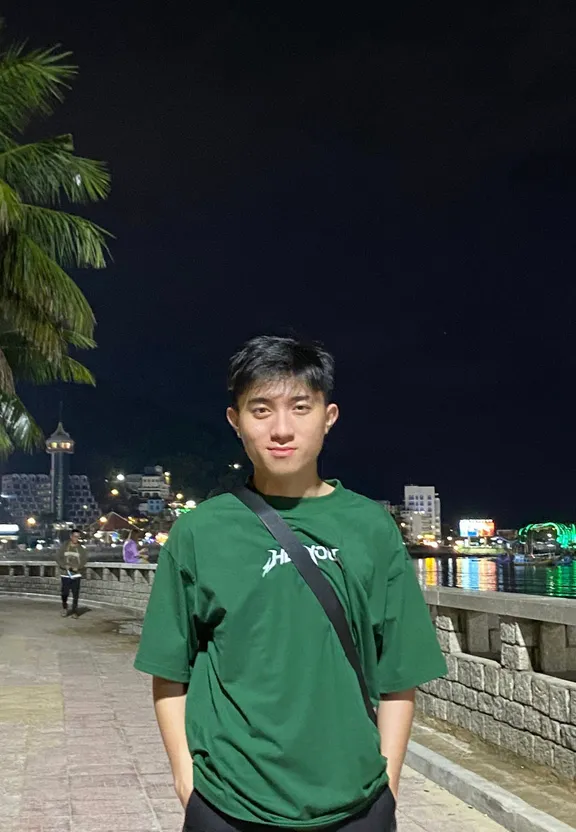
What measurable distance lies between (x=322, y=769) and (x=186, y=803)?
1.22ft

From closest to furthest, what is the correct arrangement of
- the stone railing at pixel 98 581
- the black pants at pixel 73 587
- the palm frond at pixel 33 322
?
1. the palm frond at pixel 33 322
2. the black pants at pixel 73 587
3. the stone railing at pixel 98 581

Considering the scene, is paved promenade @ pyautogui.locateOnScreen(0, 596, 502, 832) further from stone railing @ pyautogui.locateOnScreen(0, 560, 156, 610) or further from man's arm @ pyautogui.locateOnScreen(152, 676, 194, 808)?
stone railing @ pyautogui.locateOnScreen(0, 560, 156, 610)

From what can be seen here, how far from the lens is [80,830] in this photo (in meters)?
5.58

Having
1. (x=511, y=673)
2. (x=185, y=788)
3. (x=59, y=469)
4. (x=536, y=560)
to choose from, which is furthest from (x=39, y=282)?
(x=59, y=469)

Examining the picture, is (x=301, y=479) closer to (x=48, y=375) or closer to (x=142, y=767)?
(x=142, y=767)

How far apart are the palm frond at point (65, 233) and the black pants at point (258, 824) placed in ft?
45.4

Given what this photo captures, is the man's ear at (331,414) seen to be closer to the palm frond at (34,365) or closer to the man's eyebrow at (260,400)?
the man's eyebrow at (260,400)

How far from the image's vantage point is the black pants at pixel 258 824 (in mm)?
2172

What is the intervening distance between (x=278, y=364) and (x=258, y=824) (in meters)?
1.15

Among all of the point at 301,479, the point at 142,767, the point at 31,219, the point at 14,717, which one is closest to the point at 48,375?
the point at 31,219

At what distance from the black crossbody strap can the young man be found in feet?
0.07

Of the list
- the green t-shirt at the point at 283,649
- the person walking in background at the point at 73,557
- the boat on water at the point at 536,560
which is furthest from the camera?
the boat on water at the point at 536,560

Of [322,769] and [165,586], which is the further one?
[165,586]

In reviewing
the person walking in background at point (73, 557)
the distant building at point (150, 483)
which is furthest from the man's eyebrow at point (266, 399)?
the distant building at point (150, 483)
